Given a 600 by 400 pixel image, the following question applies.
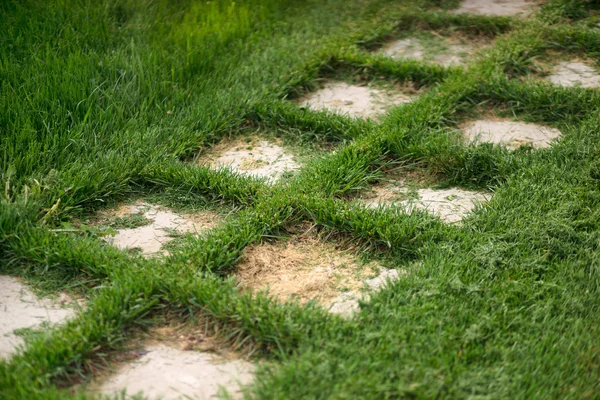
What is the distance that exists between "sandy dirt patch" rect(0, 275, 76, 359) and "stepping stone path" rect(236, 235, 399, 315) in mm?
632

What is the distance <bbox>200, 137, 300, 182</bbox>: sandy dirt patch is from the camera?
10.3ft

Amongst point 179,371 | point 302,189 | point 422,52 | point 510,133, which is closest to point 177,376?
point 179,371

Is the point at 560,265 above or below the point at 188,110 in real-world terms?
below

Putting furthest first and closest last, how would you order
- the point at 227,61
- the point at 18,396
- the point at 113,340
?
the point at 227,61, the point at 113,340, the point at 18,396

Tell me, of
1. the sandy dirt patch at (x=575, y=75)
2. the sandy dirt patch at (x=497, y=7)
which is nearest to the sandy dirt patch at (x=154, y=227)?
the sandy dirt patch at (x=575, y=75)

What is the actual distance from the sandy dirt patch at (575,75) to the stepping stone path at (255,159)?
172cm

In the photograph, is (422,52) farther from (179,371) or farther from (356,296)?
(179,371)

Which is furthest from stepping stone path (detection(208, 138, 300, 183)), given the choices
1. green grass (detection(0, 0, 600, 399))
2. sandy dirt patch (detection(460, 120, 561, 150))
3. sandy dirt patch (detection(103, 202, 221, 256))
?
sandy dirt patch (detection(460, 120, 561, 150))

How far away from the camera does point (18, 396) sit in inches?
72.2

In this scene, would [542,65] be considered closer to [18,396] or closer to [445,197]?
[445,197]

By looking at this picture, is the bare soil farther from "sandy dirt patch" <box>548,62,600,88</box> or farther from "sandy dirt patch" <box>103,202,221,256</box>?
"sandy dirt patch" <box>548,62,600,88</box>

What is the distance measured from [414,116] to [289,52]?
3.74ft

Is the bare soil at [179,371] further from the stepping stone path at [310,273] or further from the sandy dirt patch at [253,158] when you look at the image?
the sandy dirt patch at [253,158]

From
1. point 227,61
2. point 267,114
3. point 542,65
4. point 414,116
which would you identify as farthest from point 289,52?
point 542,65
